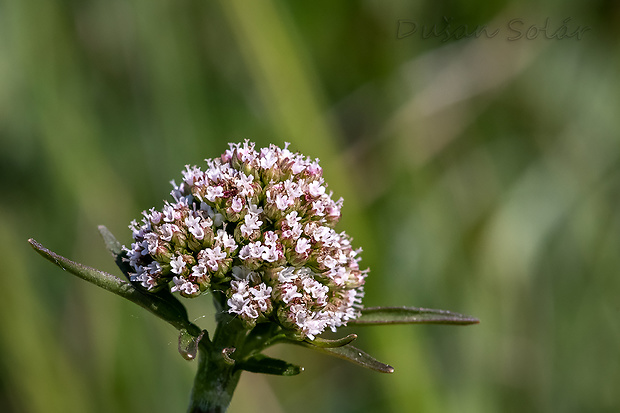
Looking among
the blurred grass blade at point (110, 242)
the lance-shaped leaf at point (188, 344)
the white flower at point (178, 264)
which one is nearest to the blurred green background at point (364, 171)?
the blurred grass blade at point (110, 242)

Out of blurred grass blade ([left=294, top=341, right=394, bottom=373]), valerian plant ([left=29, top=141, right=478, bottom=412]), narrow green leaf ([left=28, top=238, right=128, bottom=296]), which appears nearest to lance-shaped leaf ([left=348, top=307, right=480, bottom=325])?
valerian plant ([left=29, top=141, right=478, bottom=412])

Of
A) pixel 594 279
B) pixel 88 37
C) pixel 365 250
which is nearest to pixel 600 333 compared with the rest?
pixel 594 279

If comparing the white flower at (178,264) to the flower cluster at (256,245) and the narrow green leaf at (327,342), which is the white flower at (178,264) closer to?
the flower cluster at (256,245)

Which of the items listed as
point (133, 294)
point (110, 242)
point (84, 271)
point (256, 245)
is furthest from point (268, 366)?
point (110, 242)

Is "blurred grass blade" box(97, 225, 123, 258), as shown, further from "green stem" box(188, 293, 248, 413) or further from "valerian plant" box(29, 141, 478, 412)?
"green stem" box(188, 293, 248, 413)

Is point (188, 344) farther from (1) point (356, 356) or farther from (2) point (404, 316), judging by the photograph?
(2) point (404, 316)

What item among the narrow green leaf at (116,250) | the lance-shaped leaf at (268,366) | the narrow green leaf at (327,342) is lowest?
the lance-shaped leaf at (268,366)
